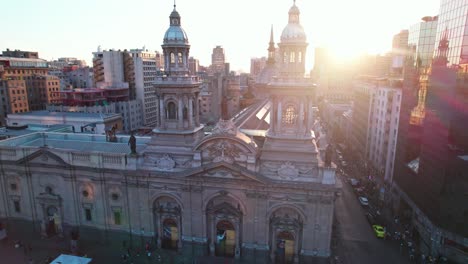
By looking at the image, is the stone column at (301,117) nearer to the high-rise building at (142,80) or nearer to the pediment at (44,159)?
the pediment at (44,159)

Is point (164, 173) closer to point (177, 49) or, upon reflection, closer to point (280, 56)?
point (177, 49)

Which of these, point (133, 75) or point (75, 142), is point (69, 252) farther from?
point (133, 75)

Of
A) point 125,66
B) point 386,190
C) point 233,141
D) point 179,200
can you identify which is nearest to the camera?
point 233,141

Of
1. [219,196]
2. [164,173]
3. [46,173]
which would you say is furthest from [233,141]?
[46,173]

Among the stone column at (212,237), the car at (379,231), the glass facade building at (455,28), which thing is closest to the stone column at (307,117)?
the stone column at (212,237)

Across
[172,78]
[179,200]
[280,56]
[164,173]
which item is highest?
[280,56]

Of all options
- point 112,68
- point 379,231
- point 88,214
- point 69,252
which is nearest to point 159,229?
point 88,214
